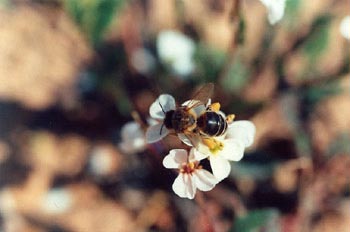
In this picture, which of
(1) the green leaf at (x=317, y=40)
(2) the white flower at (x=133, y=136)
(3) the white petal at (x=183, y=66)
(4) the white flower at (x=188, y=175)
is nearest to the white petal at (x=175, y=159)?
(4) the white flower at (x=188, y=175)

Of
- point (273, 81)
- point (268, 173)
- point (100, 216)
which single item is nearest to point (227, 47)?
point (273, 81)

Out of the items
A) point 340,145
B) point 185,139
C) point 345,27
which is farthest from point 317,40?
point 185,139

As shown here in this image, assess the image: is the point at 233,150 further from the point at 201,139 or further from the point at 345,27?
the point at 345,27

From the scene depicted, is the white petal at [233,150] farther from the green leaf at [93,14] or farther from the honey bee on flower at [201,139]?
the green leaf at [93,14]

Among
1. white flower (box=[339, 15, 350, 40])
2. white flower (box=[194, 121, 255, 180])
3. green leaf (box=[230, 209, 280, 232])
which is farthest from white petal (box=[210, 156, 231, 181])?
white flower (box=[339, 15, 350, 40])

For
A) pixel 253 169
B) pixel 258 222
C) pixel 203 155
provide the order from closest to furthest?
pixel 203 155 < pixel 258 222 < pixel 253 169

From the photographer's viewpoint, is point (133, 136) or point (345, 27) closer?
point (133, 136)
